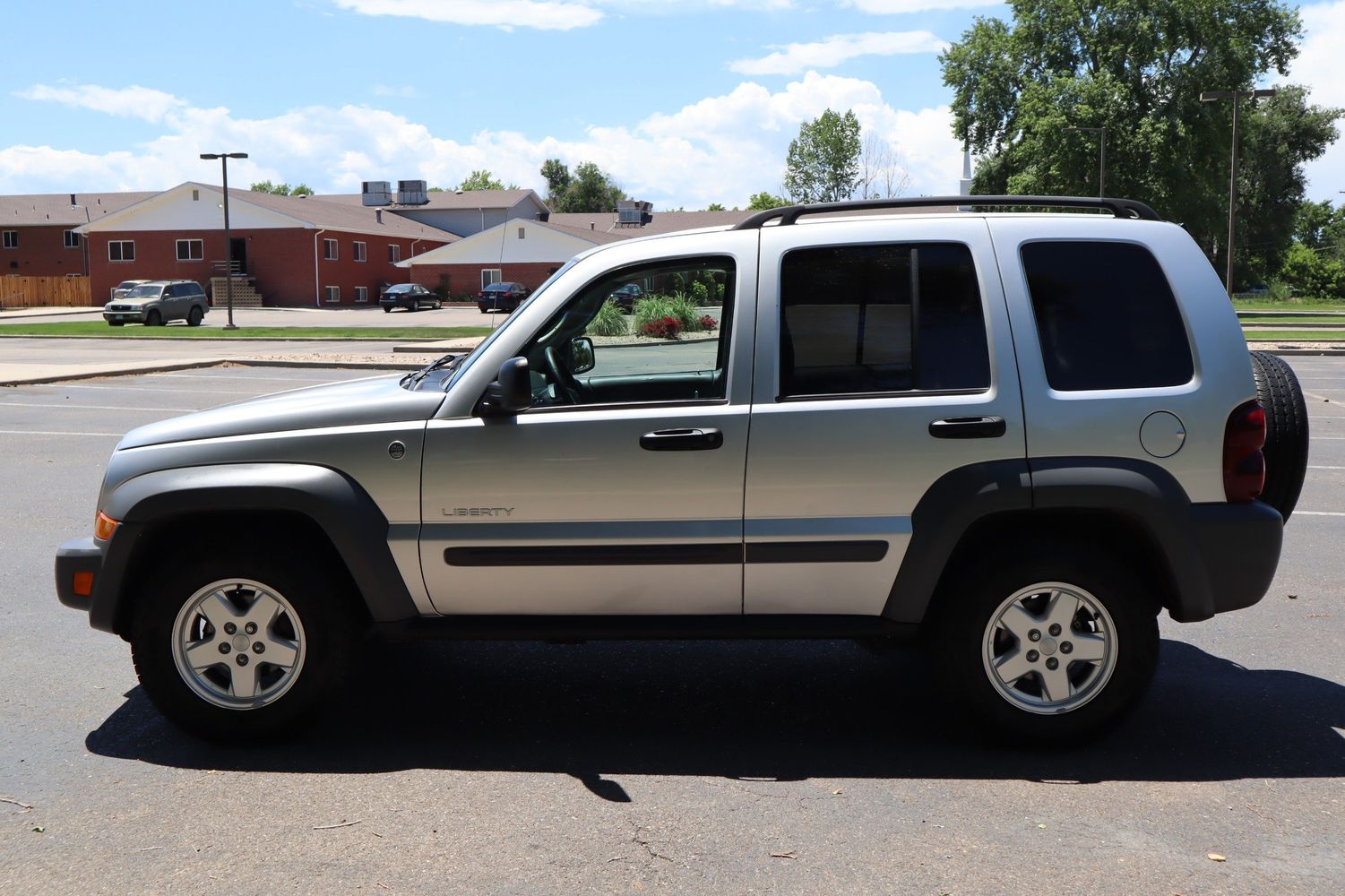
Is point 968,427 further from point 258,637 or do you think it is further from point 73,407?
point 73,407

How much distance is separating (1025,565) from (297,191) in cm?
16309

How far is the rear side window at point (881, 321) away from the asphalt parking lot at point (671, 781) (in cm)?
137

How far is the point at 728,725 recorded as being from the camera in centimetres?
481

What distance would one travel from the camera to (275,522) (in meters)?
4.61

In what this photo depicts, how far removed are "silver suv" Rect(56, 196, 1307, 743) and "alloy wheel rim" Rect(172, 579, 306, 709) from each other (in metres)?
0.01

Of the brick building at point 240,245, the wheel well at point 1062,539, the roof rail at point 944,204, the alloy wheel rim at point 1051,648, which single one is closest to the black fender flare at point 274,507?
the roof rail at point 944,204

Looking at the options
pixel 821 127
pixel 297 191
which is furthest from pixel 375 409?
pixel 297 191

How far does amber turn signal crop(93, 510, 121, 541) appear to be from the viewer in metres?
4.50

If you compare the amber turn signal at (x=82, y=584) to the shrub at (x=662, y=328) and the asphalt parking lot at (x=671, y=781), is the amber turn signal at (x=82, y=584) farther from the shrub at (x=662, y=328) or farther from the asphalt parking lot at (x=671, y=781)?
the shrub at (x=662, y=328)

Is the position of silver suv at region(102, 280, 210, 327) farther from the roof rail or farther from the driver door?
the roof rail

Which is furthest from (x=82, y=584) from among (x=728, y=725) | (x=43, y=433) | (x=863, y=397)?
(x=43, y=433)

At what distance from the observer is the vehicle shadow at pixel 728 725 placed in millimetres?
4410

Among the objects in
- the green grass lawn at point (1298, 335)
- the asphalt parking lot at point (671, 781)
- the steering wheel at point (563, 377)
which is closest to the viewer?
the asphalt parking lot at point (671, 781)

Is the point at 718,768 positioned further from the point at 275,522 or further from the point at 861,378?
the point at 275,522
